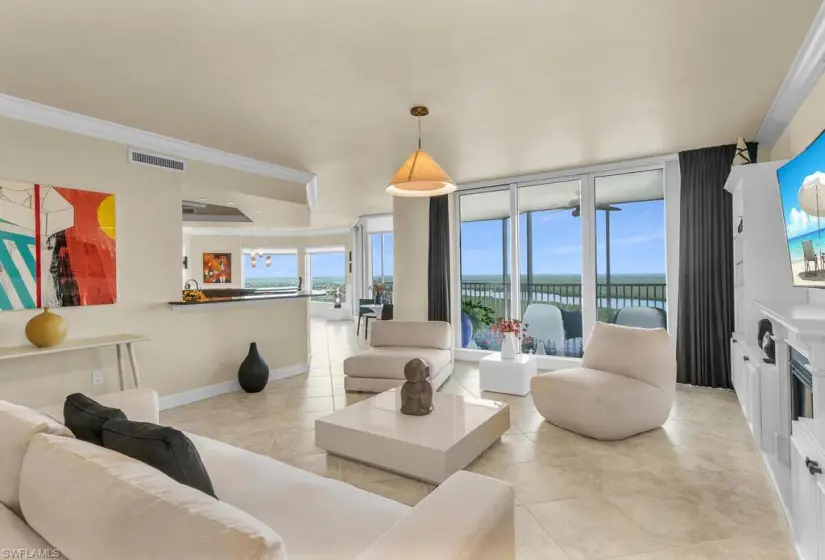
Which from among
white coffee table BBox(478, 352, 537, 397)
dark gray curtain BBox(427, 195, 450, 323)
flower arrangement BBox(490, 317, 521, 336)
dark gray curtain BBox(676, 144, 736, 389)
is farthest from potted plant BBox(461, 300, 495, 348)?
dark gray curtain BBox(676, 144, 736, 389)

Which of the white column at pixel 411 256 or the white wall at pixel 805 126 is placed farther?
the white column at pixel 411 256

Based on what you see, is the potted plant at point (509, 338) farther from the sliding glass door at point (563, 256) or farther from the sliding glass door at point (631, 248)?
the sliding glass door at point (631, 248)

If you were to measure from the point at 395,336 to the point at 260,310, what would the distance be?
1591 millimetres

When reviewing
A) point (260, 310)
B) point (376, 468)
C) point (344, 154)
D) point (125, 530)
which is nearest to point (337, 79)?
point (344, 154)

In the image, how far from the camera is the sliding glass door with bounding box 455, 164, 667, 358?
520 cm

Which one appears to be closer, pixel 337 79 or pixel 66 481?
pixel 66 481

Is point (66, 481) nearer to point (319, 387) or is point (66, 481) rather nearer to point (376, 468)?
Result: point (376, 468)

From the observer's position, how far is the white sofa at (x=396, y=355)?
438 cm

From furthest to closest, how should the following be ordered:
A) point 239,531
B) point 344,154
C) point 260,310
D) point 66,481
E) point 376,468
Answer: point 260,310
point 344,154
point 376,468
point 66,481
point 239,531

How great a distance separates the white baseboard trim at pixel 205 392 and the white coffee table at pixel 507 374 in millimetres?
2360

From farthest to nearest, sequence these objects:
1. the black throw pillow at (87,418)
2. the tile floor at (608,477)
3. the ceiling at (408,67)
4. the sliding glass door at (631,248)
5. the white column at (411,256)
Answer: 1. the white column at (411,256)
2. the sliding glass door at (631,248)
3. the ceiling at (408,67)
4. the tile floor at (608,477)
5. the black throw pillow at (87,418)

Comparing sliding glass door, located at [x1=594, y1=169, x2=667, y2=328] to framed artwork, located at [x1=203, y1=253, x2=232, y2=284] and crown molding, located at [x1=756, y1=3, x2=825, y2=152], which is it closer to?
crown molding, located at [x1=756, y1=3, x2=825, y2=152]

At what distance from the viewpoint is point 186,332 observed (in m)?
4.34

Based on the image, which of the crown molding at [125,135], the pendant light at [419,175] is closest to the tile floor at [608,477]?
the pendant light at [419,175]
